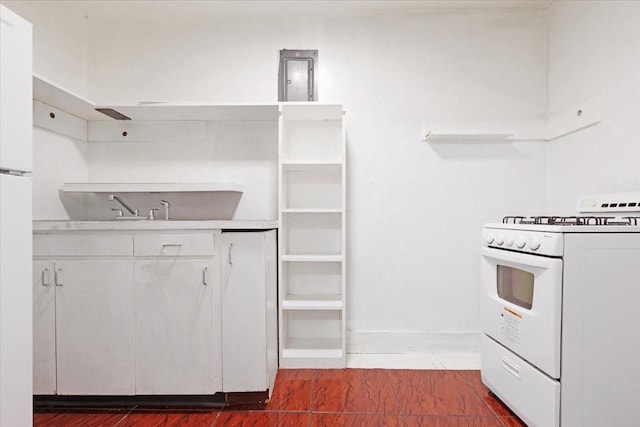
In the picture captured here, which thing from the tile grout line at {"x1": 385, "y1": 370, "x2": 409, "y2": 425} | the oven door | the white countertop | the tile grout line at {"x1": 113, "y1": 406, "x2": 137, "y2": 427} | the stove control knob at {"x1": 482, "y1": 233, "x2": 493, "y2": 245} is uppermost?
the white countertop

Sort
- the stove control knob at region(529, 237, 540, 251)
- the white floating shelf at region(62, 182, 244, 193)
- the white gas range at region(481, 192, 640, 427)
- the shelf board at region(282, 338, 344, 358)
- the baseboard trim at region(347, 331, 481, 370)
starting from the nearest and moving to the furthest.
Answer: the white gas range at region(481, 192, 640, 427), the stove control knob at region(529, 237, 540, 251), the white floating shelf at region(62, 182, 244, 193), the shelf board at region(282, 338, 344, 358), the baseboard trim at region(347, 331, 481, 370)

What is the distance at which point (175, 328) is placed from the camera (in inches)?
67.6

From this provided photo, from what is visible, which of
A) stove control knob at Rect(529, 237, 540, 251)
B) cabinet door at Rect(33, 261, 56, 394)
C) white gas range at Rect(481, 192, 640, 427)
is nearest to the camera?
white gas range at Rect(481, 192, 640, 427)

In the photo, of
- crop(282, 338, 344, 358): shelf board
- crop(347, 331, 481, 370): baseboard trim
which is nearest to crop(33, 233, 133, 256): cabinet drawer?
crop(282, 338, 344, 358): shelf board

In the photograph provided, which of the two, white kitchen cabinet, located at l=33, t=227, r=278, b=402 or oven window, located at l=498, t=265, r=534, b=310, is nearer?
oven window, located at l=498, t=265, r=534, b=310

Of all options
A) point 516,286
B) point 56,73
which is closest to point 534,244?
point 516,286

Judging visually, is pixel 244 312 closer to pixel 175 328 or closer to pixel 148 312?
pixel 175 328

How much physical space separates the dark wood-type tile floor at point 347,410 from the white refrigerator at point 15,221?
2.30 feet

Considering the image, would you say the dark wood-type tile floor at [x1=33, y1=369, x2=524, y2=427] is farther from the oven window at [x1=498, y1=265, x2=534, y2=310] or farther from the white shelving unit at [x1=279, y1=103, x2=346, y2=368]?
the oven window at [x1=498, y1=265, x2=534, y2=310]

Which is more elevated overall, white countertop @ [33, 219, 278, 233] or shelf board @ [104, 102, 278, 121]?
shelf board @ [104, 102, 278, 121]

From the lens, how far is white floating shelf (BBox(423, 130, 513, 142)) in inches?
88.2

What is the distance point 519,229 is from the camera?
1.56 m

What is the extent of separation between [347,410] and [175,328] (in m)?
0.95

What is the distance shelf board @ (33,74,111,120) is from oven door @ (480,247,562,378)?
2.40 meters
